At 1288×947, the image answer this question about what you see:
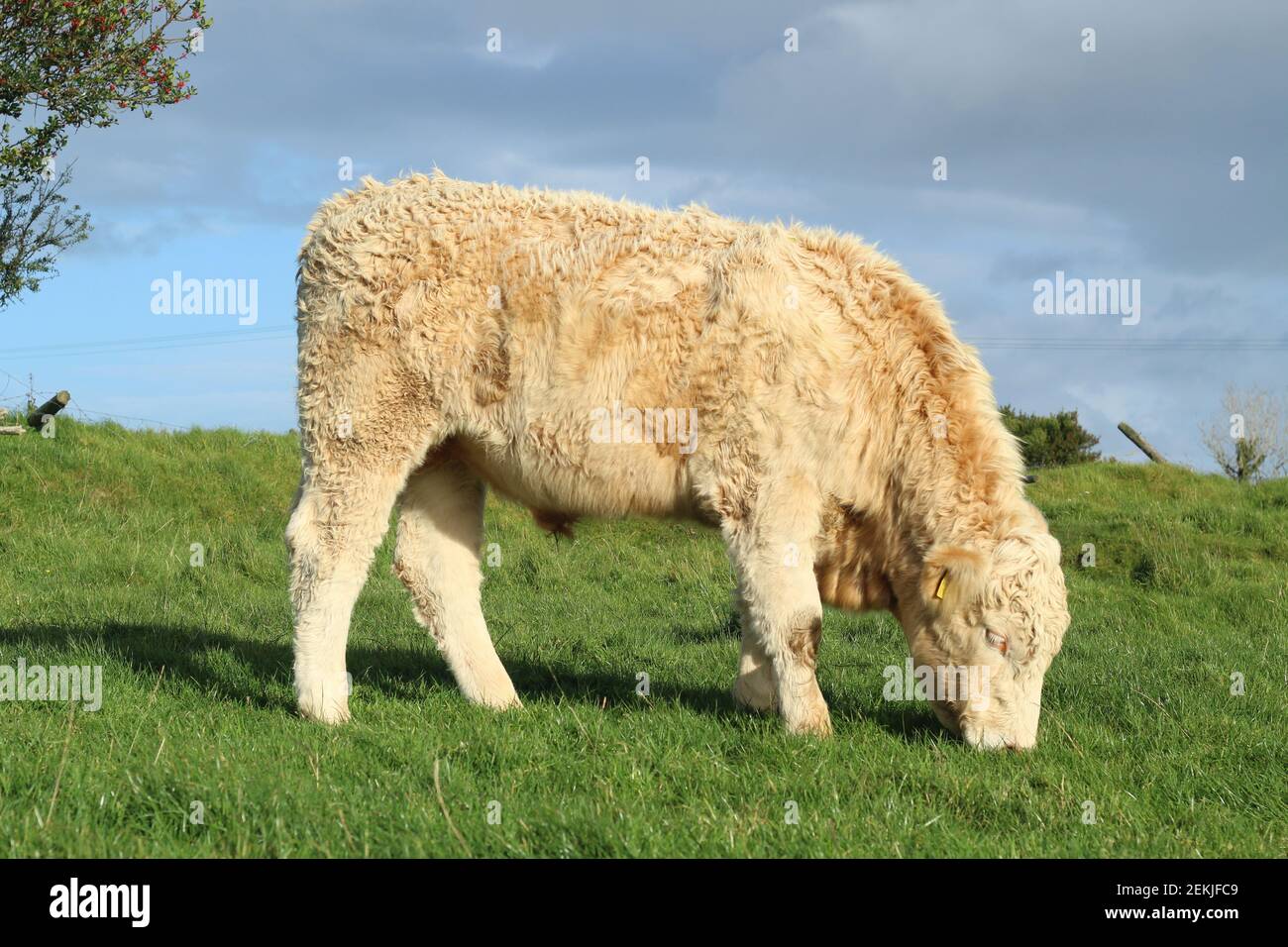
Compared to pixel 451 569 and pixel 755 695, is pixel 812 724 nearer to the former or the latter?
pixel 755 695

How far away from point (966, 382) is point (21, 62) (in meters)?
14.7

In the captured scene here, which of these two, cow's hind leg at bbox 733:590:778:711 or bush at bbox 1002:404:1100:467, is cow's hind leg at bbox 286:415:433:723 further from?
bush at bbox 1002:404:1100:467

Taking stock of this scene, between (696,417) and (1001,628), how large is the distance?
1.91m

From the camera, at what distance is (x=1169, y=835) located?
4.86m

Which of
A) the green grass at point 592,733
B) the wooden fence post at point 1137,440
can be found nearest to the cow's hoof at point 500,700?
the green grass at point 592,733

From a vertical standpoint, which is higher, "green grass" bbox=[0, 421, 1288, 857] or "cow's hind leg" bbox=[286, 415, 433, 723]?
"cow's hind leg" bbox=[286, 415, 433, 723]

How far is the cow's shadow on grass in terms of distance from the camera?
22.5ft

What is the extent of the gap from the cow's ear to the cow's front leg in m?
0.63

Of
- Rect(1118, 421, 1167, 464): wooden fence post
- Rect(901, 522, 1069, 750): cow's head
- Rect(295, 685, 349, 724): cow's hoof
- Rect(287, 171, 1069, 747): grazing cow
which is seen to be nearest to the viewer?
Rect(901, 522, 1069, 750): cow's head

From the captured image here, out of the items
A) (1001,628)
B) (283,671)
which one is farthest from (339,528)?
(1001,628)

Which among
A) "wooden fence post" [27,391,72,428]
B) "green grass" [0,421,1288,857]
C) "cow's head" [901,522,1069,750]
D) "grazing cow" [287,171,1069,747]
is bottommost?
"green grass" [0,421,1288,857]

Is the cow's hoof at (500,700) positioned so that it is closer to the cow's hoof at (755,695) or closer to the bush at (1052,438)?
the cow's hoof at (755,695)

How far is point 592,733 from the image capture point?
5918mm

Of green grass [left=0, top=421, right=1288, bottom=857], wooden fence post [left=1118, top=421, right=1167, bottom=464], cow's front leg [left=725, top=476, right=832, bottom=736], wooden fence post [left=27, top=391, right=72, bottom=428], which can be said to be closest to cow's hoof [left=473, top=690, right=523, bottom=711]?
green grass [left=0, top=421, right=1288, bottom=857]
